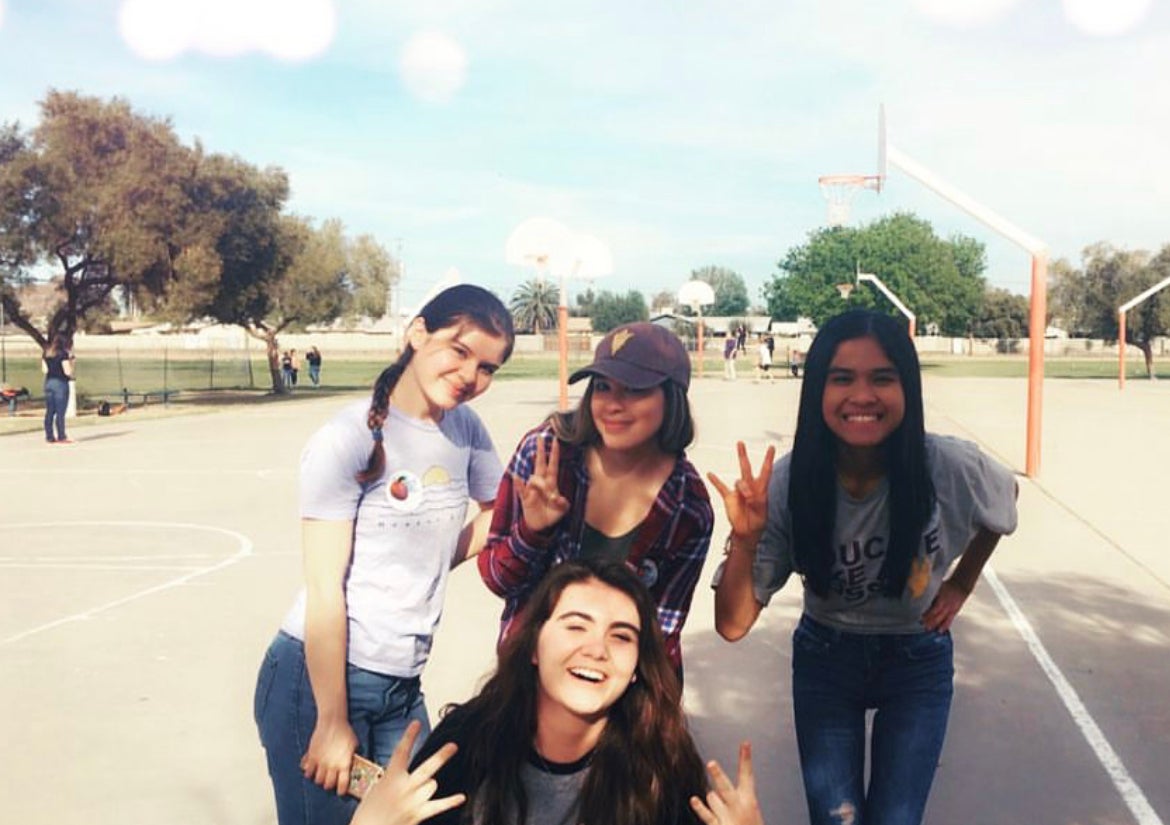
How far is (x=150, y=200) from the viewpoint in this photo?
92.0 ft

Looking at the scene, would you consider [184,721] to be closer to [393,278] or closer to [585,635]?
[585,635]

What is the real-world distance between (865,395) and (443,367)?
100 cm

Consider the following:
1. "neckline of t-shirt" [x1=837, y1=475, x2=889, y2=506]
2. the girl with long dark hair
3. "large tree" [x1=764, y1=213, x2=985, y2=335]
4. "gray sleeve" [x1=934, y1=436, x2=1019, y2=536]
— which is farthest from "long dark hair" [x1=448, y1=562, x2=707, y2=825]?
"large tree" [x1=764, y1=213, x2=985, y2=335]

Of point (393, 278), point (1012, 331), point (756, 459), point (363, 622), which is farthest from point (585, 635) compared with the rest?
point (1012, 331)

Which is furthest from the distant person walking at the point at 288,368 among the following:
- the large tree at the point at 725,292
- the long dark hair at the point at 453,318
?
the large tree at the point at 725,292

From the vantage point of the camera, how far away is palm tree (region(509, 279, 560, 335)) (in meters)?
116

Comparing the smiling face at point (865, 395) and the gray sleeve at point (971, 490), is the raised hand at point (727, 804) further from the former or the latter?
the gray sleeve at point (971, 490)

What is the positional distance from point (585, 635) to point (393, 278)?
51.7 m

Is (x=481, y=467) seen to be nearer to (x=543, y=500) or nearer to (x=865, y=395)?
(x=543, y=500)

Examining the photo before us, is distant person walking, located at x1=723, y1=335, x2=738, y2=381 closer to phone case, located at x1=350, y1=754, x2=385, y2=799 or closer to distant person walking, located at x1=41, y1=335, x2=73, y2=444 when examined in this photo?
distant person walking, located at x1=41, y1=335, x2=73, y2=444

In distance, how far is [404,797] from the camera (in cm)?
211

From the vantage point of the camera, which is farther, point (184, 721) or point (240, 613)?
point (240, 613)

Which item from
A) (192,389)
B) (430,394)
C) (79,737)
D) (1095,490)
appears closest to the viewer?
(430,394)

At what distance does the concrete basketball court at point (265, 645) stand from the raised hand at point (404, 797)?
2.27 m
